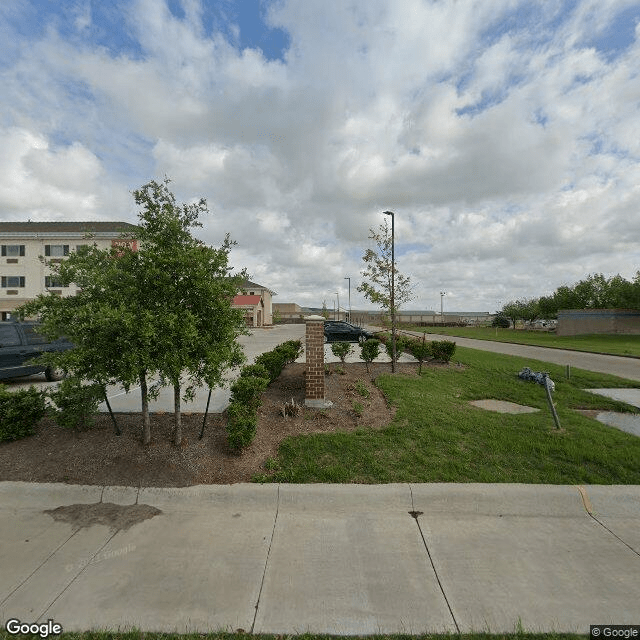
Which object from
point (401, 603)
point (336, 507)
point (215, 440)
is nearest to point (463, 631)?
point (401, 603)

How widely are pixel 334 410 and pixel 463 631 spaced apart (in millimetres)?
4365

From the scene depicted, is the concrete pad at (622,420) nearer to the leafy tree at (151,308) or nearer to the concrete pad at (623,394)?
the concrete pad at (623,394)

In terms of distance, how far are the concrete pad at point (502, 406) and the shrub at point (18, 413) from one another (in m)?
7.88

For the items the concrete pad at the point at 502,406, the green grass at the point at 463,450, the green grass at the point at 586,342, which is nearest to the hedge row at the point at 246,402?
the green grass at the point at 463,450

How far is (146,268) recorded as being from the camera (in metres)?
4.52

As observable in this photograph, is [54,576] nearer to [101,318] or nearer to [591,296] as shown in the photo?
[101,318]

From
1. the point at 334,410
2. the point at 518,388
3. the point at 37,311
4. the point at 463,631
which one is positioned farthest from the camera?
the point at 518,388

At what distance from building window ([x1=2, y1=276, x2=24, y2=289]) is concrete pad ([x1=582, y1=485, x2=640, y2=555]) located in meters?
54.0

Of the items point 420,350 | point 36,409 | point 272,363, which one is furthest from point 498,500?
point 420,350

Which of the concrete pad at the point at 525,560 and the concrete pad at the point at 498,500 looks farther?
the concrete pad at the point at 498,500

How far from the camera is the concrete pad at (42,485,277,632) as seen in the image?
2.45 m

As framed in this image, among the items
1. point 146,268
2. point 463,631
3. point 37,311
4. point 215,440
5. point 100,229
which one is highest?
point 100,229

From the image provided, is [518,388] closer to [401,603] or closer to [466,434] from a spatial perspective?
[466,434]

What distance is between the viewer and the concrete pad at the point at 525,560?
8.16 feet
